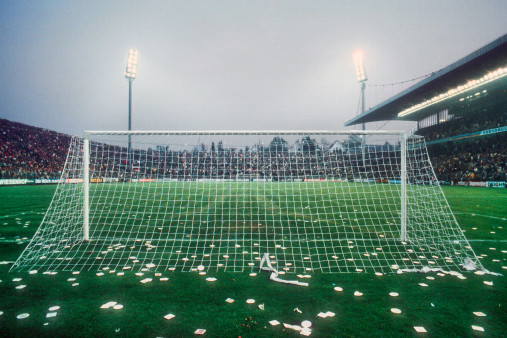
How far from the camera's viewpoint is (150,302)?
3123 mm

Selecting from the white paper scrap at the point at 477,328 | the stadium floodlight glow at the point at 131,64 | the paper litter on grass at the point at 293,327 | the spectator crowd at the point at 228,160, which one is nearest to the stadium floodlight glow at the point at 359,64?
the spectator crowd at the point at 228,160

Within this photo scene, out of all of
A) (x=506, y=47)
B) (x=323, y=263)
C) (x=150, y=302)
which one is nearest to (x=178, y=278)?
(x=150, y=302)

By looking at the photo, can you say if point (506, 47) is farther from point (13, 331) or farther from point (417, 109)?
point (13, 331)

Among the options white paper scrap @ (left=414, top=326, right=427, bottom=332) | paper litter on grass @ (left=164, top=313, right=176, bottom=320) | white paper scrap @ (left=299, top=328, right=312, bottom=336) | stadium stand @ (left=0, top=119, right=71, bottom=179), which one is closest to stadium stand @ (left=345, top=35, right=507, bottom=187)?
white paper scrap @ (left=414, top=326, right=427, bottom=332)

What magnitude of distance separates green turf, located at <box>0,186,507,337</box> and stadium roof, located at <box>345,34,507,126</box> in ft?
61.8

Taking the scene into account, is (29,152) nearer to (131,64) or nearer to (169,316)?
(131,64)

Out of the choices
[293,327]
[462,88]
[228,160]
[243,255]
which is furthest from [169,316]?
[462,88]

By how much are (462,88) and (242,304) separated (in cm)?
2963

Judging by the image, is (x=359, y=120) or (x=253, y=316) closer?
(x=253, y=316)

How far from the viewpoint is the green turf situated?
8.52 feet

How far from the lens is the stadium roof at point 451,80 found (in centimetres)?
1781

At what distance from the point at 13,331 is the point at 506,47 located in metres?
23.5

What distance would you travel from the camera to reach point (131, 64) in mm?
27891

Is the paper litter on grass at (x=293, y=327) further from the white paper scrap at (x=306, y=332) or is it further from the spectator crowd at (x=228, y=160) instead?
the spectator crowd at (x=228, y=160)
